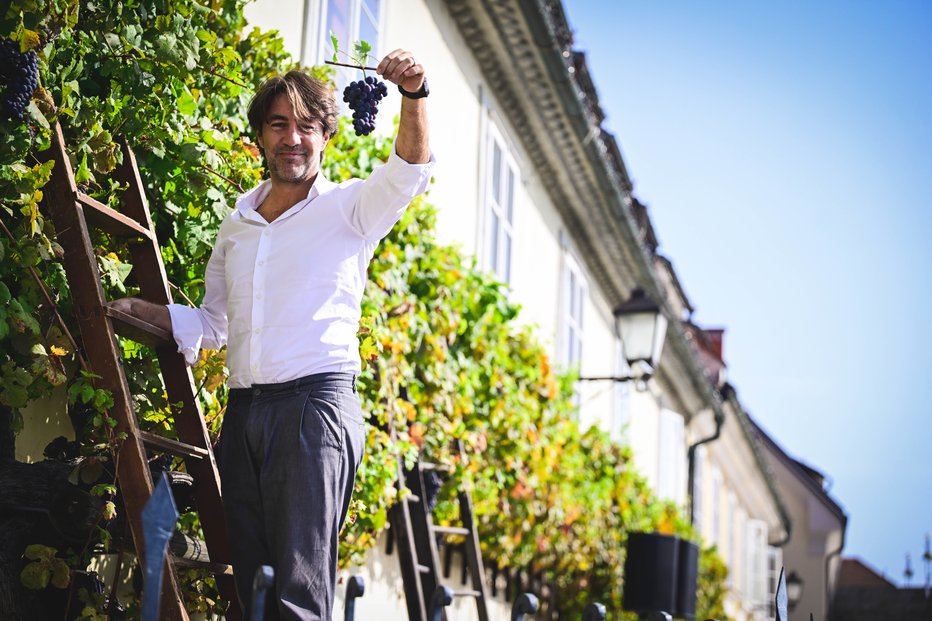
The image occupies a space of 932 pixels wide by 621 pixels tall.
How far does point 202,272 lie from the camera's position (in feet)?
13.3

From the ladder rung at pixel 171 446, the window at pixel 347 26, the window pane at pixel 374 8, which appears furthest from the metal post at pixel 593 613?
the window pane at pixel 374 8

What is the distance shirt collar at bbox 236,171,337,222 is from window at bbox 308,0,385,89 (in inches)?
94.0

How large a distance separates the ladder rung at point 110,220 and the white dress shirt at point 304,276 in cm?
32

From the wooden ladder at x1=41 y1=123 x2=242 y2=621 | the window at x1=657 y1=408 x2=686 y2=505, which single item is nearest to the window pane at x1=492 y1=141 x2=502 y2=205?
the wooden ladder at x1=41 y1=123 x2=242 y2=621

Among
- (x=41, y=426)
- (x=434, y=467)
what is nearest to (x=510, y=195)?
(x=434, y=467)

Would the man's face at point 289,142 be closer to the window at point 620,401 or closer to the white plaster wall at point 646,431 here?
the window at point 620,401

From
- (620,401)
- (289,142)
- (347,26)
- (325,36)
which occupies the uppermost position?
(347,26)

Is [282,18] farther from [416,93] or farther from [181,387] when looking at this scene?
[416,93]

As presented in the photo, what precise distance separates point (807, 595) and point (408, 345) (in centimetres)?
2622

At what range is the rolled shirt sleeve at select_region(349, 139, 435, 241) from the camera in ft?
10.1

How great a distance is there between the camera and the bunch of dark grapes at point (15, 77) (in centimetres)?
310

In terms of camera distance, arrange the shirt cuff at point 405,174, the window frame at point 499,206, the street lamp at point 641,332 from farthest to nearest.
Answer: the street lamp at point 641,332, the window frame at point 499,206, the shirt cuff at point 405,174

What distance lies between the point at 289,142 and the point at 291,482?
0.90m

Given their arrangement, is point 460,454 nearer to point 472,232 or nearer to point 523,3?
point 472,232
